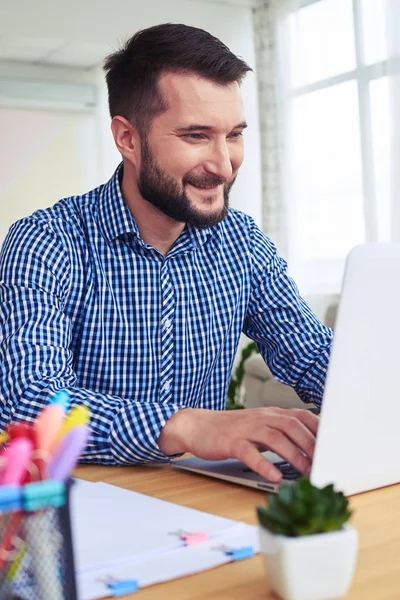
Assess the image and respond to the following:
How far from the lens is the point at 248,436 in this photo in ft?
3.20

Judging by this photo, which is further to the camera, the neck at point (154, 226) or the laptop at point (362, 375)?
the neck at point (154, 226)

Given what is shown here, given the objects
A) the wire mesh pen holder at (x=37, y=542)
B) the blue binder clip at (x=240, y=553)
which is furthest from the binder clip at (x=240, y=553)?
the wire mesh pen holder at (x=37, y=542)

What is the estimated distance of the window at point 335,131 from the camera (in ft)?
17.9

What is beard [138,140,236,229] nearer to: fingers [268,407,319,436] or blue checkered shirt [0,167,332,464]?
blue checkered shirt [0,167,332,464]

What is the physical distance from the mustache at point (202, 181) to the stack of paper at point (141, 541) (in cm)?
73

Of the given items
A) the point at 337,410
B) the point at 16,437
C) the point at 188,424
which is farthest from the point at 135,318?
the point at 16,437

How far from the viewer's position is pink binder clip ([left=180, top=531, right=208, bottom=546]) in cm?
73

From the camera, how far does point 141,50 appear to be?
1.57 meters

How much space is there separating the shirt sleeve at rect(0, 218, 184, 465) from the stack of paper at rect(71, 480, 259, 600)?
0.19 m

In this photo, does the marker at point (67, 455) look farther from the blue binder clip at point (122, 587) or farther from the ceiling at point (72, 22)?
the ceiling at point (72, 22)

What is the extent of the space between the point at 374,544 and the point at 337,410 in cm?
14

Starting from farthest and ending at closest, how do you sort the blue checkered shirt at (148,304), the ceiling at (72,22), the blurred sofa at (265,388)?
the ceiling at (72,22) → the blurred sofa at (265,388) → the blue checkered shirt at (148,304)

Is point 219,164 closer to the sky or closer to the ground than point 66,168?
closer to the ground

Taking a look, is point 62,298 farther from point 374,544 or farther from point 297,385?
point 374,544
